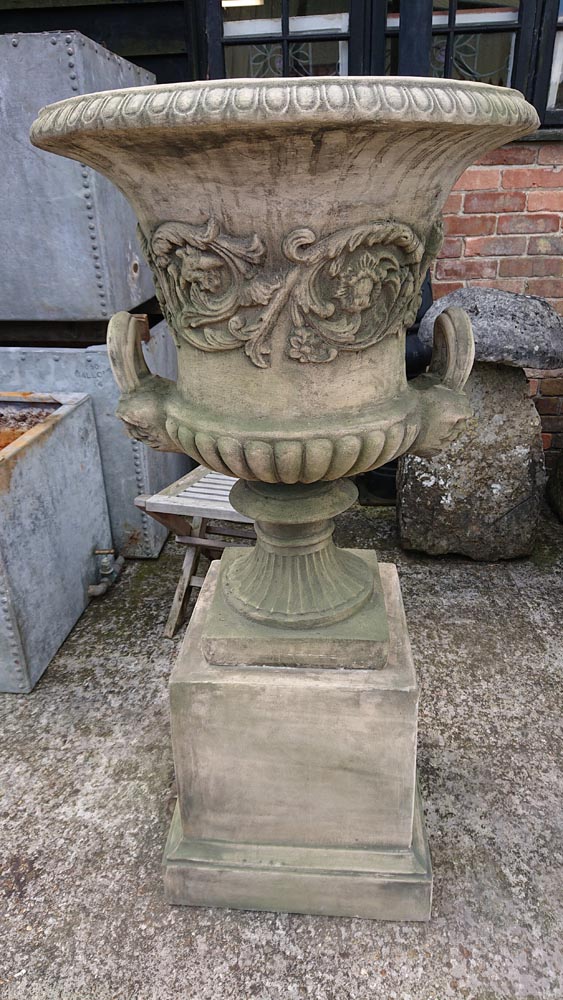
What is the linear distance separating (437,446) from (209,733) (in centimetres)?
89

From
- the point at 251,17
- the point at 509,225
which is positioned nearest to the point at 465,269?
the point at 509,225

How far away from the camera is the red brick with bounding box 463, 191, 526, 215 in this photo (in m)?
3.38

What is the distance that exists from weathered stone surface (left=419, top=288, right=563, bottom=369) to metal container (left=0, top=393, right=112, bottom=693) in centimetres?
164

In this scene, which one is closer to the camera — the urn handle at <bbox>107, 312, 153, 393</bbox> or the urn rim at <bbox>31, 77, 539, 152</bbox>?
the urn rim at <bbox>31, 77, 539, 152</bbox>

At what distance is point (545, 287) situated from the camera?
357 cm

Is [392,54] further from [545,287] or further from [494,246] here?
[545,287]

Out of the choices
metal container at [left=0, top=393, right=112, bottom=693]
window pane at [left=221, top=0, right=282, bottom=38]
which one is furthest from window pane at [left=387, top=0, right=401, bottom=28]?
metal container at [left=0, top=393, right=112, bottom=693]

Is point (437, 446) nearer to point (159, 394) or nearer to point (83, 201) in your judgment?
point (159, 394)

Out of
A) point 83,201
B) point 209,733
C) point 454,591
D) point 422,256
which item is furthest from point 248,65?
point 209,733

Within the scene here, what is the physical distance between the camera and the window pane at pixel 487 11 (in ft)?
10.2

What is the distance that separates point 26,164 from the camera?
261cm

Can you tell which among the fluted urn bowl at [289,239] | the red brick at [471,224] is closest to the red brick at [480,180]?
the red brick at [471,224]

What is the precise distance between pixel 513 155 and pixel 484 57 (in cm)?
47

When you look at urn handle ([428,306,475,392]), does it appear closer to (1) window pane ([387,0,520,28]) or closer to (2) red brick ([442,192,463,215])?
(2) red brick ([442,192,463,215])
